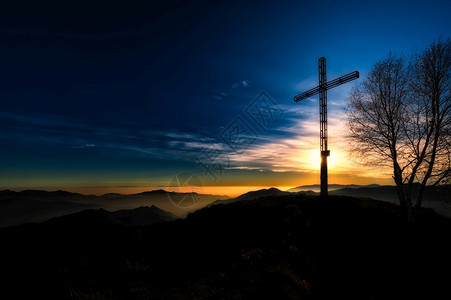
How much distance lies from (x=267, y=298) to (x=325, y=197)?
71.1ft

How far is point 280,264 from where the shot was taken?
1210cm

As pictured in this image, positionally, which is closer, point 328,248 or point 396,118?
point 328,248

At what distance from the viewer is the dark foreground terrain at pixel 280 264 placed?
979cm

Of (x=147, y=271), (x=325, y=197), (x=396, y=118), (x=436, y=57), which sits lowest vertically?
(x=147, y=271)

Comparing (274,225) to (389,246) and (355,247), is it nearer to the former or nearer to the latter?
(355,247)

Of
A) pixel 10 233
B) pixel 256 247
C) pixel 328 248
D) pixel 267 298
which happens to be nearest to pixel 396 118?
pixel 328 248

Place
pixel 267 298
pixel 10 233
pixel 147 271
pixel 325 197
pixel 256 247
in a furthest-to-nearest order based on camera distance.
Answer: pixel 10 233
pixel 325 197
pixel 256 247
pixel 147 271
pixel 267 298

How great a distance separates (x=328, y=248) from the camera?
49.1 ft

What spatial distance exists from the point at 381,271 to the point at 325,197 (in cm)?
1589

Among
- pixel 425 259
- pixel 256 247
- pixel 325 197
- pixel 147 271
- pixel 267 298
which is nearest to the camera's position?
pixel 267 298

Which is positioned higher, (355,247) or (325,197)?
(325,197)

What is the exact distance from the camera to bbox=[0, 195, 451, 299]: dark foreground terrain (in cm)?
979

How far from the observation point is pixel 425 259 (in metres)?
13.2

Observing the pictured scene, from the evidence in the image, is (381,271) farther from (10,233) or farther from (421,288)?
(10,233)
